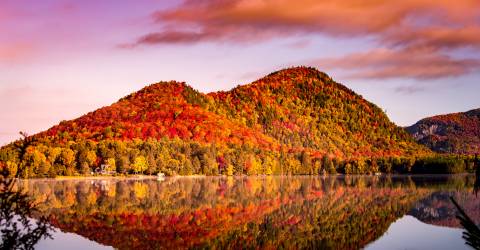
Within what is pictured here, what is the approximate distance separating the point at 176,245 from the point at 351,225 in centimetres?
1891

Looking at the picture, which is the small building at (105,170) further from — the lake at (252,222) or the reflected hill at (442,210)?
the reflected hill at (442,210)

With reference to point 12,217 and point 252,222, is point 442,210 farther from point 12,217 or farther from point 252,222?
point 12,217

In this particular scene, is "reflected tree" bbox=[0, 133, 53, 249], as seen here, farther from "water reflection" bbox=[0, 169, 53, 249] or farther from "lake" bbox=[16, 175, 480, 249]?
"lake" bbox=[16, 175, 480, 249]

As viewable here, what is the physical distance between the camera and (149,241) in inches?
1614

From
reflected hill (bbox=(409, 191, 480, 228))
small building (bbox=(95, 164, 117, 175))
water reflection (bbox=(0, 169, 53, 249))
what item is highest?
small building (bbox=(95, 164, 117, 175))

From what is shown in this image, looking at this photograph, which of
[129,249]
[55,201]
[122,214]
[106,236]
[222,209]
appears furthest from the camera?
[55,201]

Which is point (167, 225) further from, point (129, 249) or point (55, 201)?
point (55, 201)

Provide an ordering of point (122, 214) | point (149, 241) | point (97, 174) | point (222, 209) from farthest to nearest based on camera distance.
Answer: point (97, 174), point (222, 209), point (122, 214), point (149, 241)

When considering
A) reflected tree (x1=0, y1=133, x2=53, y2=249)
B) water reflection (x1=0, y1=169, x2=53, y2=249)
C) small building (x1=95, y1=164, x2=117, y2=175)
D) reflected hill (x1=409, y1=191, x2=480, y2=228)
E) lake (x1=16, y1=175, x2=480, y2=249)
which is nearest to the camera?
reflected tree (x1=0, y1=133, x2=53, y2=249)

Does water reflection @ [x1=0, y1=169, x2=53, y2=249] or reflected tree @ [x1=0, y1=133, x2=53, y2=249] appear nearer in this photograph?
reflected tree @ [x1=0, y1=133, x2=53, y2=249]

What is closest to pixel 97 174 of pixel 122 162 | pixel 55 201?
pixel 122 162

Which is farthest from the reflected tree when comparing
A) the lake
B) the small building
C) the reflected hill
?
the small building

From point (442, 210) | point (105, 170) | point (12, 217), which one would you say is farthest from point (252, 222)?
point (105, 170)

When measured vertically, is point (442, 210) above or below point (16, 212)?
below
